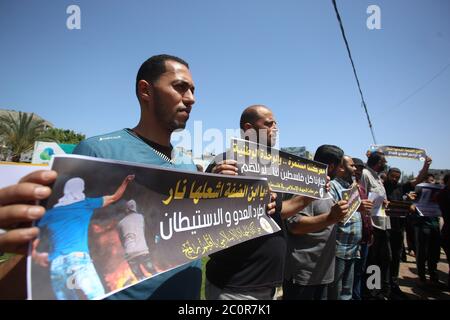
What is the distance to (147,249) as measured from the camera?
1039mm

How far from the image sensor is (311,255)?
265cm

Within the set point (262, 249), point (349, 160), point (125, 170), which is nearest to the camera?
point (125, 170)

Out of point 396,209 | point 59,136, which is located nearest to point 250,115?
point 396,209

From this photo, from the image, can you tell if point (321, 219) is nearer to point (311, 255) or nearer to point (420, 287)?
point (311, 255)

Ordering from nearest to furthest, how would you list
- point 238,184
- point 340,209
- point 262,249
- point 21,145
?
point 238,184 < point 262,249 < point 340,209 < point 21,145

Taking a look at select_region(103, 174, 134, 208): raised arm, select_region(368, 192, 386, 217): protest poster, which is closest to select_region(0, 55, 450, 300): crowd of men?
select_region(103, 174, 134, 208): raised arm

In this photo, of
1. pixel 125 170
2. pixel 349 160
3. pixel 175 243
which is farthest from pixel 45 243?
pixel 349 160

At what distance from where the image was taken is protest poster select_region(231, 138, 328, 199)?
1842 millimetres

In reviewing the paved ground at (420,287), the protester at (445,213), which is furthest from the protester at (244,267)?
the protester at (445,213)

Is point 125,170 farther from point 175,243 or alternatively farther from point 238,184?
point 238,184

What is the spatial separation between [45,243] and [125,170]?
0.34 m

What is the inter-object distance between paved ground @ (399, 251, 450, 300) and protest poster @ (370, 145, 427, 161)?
9.70 ft

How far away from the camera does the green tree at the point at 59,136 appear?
27830 millimetres

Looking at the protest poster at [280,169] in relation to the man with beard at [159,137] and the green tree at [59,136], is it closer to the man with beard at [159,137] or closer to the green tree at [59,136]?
the man with beard at [159,137]
